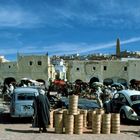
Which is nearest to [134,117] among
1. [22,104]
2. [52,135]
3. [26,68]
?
[22,104]

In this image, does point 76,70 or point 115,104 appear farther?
point 76,70

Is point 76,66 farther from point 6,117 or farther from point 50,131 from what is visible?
point 50,131

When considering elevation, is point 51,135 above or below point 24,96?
below

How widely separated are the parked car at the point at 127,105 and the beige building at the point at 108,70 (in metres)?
59.4

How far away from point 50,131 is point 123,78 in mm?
66655

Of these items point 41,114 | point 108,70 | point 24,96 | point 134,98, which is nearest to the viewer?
point 41,114

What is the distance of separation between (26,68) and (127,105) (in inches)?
2308

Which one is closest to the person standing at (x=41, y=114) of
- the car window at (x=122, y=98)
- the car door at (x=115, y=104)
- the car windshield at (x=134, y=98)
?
the car windshield at (x=134, y=98)

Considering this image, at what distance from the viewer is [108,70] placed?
82.8m

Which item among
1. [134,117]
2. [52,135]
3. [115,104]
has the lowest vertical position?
[52,135]

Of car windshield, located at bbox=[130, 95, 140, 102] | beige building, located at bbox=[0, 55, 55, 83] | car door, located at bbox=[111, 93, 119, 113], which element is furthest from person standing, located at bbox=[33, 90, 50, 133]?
beige building, located at bbox=[0, 55, 55, 83]

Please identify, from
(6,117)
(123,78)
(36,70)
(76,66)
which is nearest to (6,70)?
(36,70)

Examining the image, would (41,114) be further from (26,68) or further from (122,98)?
(26,68)

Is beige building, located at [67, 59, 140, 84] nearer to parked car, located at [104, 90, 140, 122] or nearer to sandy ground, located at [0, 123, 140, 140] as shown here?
parked car, located at [104, 90, 140, 122]
